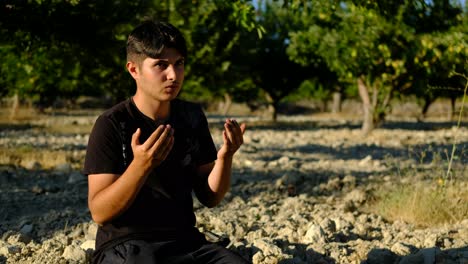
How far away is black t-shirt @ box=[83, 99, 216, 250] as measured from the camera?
243 cm

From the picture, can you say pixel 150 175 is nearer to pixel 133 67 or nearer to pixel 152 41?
pixel 133 67

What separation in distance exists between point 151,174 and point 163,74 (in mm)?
448

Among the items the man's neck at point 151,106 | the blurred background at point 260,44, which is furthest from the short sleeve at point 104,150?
the blurred background at point 260,44

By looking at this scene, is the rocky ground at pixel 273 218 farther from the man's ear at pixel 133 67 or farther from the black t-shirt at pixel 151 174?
the man's ear at pixel 133 67

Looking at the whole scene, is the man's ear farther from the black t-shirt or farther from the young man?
the black t-shirt

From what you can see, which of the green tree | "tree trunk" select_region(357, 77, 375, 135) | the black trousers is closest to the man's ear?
the black trousers

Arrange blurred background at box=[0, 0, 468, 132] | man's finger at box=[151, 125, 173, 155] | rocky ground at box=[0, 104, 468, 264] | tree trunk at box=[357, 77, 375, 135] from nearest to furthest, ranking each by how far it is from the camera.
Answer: man's finger at box=[151, 125, 173, 155] < rocky ground at box=[0, 104, 468, 264] < blurred background at box=[0, 0, 468, 132] < tree trunk at box=[357, 77, 375, 135]

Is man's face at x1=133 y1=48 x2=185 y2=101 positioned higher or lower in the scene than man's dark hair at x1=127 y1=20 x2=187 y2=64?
lower

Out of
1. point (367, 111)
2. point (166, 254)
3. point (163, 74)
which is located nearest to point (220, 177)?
point (166, 254)

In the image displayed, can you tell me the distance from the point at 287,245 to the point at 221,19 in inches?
644

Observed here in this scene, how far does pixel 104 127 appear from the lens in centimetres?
245

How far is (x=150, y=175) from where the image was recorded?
255 centimetres

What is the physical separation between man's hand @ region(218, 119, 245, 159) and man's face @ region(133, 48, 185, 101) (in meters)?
0.29

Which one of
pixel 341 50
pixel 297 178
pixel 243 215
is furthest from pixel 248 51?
pixel 243 215
